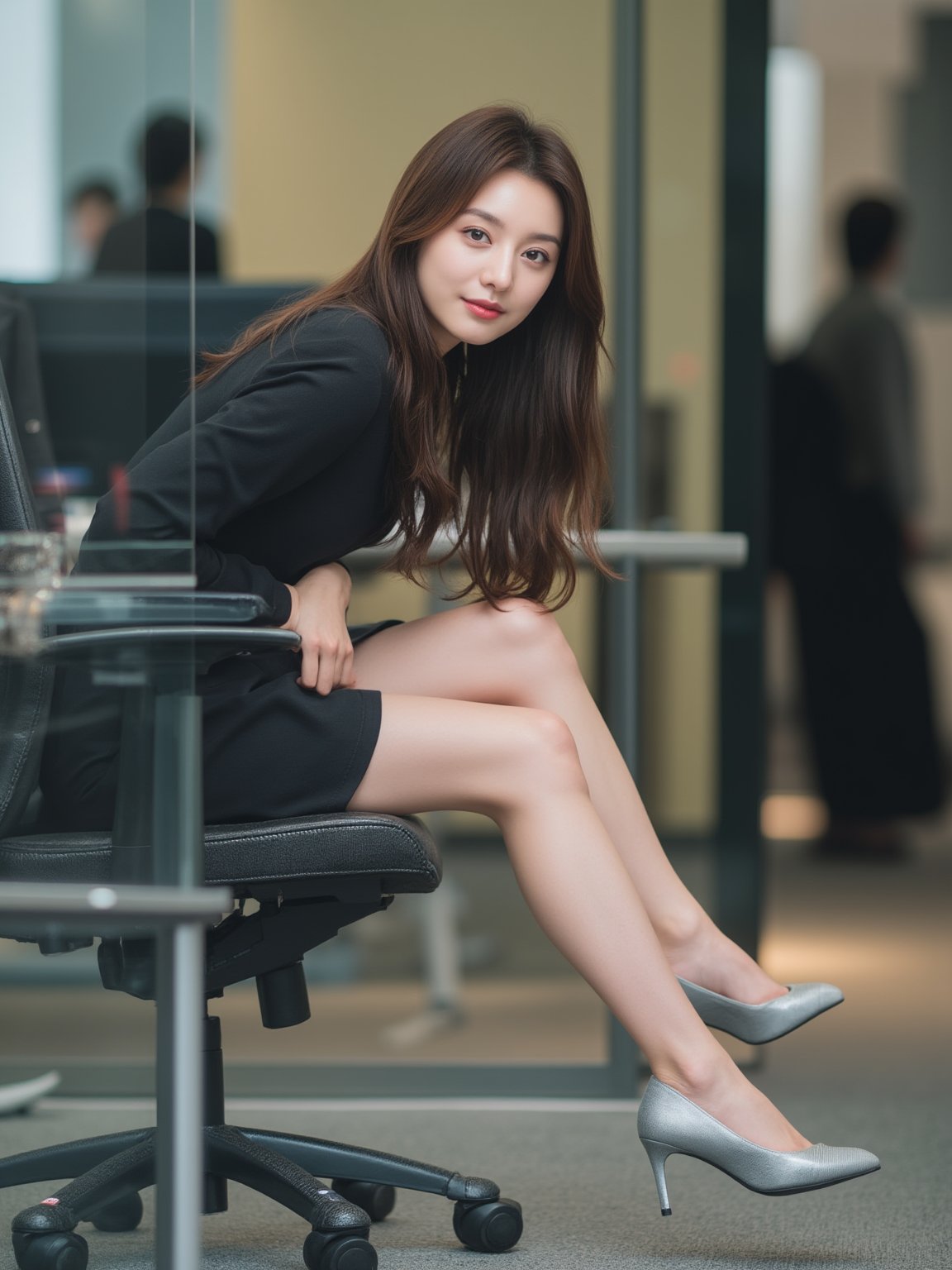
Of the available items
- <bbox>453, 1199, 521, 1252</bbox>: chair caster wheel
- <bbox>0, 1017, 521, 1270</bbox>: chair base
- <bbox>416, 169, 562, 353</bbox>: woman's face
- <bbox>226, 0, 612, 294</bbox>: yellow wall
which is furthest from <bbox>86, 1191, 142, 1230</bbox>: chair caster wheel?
<bbox>226, 0, 612, 294</bbox>: yellow wall

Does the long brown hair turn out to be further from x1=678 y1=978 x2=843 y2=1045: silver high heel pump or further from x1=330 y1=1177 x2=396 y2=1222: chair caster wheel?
x1=330 y1=1177 x2=396 y2=1222: chair caster wheel

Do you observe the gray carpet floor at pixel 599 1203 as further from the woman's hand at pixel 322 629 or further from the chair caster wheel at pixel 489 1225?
A: the woman's hand at pixel 322 629

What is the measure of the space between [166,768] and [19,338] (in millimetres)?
727

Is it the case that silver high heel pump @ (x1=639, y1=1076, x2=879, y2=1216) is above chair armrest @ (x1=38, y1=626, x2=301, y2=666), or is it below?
below

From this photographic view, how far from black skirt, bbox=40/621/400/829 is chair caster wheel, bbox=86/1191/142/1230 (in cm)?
40

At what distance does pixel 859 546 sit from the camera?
4926 mm

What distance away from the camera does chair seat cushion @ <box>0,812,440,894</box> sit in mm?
1562

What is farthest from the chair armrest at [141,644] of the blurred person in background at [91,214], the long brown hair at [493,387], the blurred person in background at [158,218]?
the blurred person in background at [91,214]

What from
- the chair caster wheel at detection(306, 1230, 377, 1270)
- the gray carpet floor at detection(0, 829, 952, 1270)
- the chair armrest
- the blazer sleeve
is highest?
the blazer sleeve

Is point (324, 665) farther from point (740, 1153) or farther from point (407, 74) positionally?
point (407, 74)

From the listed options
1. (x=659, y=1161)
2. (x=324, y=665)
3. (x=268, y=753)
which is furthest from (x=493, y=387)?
(x=659, y=1161)

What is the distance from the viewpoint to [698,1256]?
5.82 ft

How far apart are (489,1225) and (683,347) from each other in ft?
4.80

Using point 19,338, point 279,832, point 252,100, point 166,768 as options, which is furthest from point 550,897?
point 252,100
